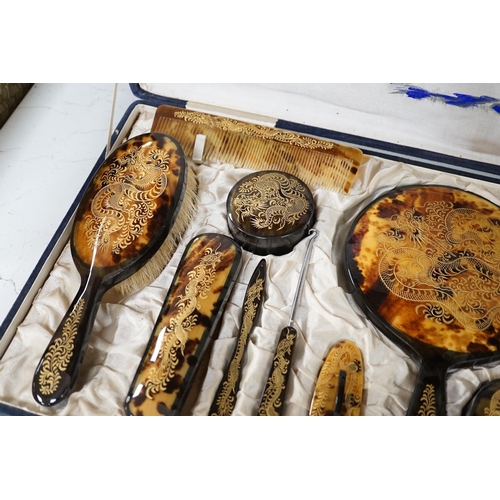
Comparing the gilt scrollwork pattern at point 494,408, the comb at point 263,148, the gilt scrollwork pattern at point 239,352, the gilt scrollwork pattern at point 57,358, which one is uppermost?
the comb at point 263,148

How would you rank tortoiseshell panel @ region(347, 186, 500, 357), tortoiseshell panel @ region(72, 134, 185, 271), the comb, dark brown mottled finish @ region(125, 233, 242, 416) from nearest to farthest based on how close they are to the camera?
dark brown mottled finish @ region(125, 233, 242, 416)
tortoiseshell panel @ region(347, 186, 500, 357)
tortoiseshell panel @ region(72, 134, 185, 271)
the comb

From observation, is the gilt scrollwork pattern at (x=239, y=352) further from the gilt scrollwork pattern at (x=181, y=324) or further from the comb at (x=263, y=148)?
the comb at (x=263, y=148)

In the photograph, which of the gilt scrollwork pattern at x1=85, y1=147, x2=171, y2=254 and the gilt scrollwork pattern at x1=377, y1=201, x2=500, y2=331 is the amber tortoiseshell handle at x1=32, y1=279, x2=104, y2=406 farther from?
the gilt scrollwork pattern at x1=377, y1=201, x2=500, y2=331

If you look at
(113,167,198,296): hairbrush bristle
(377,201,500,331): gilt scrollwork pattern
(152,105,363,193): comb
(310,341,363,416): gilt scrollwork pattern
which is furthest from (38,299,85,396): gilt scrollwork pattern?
(377,201,500,331): gilt scrollwork pattern

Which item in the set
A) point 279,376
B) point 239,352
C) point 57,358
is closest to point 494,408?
point 279,376

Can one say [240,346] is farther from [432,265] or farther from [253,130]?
[253,130]

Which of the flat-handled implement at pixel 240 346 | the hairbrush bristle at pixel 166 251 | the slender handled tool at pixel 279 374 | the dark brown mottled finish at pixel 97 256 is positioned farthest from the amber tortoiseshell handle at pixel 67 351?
the slender handled tool at pixel 279 374
